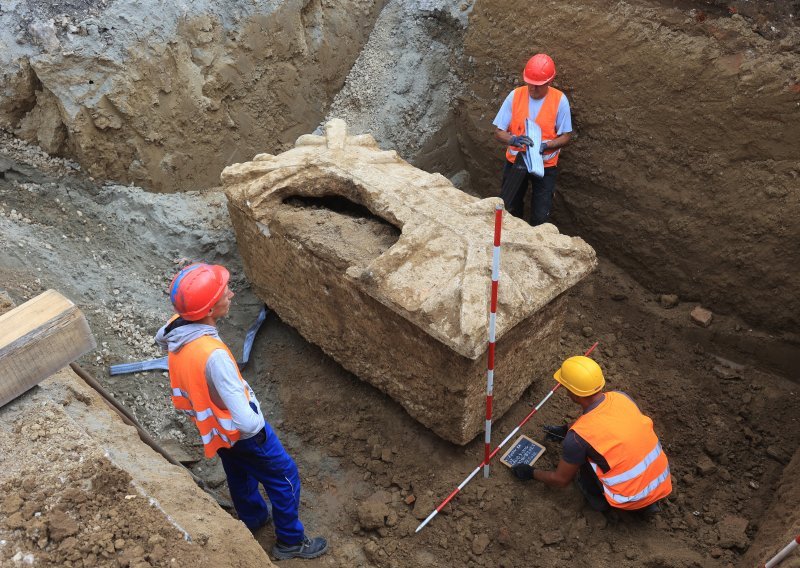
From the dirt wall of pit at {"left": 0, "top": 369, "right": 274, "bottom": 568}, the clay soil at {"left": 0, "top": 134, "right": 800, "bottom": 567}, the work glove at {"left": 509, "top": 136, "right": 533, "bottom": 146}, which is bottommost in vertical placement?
the clay soil at {"left": 0, "top": 134, "right": 800, "bottom": 567}

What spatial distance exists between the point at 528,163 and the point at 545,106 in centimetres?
42

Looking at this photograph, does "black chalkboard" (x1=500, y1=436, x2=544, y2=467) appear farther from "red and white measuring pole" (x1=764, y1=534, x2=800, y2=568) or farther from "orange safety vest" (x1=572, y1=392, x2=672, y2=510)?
"red and white measuring pole" (x1=764, y1=534, x2=800, y2=568)

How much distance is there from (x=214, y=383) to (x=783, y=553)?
2.36 meters

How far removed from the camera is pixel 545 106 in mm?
4680

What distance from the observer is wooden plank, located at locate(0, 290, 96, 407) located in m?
2.51

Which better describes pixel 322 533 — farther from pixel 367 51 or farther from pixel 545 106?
pixel 367 51

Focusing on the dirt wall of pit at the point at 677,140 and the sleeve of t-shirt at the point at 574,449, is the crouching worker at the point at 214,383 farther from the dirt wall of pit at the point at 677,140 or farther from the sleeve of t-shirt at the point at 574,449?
the dirt wall of pit at the point at 677,140

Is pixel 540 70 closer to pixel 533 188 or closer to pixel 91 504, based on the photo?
pixel 533 188

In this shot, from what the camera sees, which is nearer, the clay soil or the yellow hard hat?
the yellow hard hat

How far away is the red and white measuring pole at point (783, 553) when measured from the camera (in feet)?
8.24

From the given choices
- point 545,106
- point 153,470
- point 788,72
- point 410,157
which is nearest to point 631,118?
point 545,106

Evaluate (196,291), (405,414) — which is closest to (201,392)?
(196,291)

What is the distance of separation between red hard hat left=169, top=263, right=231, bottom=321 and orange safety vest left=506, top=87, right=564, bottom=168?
9.23 ft

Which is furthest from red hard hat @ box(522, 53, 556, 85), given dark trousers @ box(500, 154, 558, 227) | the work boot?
the work boot
